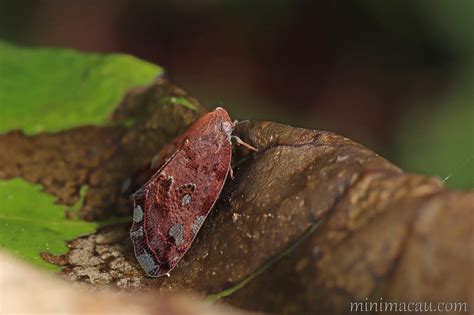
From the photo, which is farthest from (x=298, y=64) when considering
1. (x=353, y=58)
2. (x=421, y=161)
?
(x=421, y=161)

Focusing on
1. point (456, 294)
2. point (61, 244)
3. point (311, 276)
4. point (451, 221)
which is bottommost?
point (61, 244)

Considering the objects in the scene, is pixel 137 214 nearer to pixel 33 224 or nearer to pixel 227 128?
pixel 33 224

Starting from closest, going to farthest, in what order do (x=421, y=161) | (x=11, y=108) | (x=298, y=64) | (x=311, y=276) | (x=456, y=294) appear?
1. (x=456, y=294)
2. (x=311, y=276)
3. (x=11, y=108)
4. (x=421, y=161)
5. (x=298, y=64)

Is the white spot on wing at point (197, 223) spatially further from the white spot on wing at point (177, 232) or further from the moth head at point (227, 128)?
the moth head at point (227, 128)

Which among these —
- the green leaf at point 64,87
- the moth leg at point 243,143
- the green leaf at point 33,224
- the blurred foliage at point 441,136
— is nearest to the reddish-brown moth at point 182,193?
the moth leg at point 243,143

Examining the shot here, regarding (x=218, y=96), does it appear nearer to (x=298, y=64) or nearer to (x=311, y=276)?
(x=298, y=64)

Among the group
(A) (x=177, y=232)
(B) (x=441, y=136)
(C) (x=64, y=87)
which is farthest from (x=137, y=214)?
(B) (x=441, y=136)
